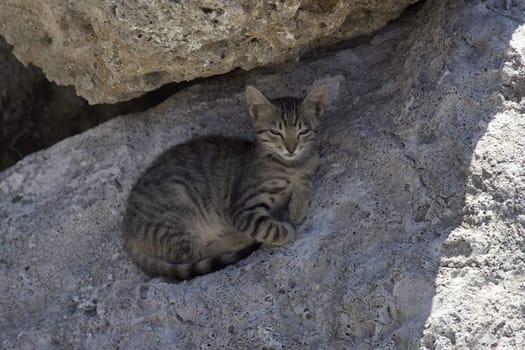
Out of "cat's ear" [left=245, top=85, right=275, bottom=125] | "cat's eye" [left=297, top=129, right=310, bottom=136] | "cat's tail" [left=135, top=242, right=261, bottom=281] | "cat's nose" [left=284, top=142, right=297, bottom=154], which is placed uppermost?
"cat's ear" [left=245, top=85, right=275, bottom=125]

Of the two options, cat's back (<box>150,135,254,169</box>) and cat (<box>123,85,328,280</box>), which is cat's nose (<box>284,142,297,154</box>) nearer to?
cat (<box>123,85,328,280</box>)

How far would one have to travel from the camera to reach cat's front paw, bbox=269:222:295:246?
12.3 ft

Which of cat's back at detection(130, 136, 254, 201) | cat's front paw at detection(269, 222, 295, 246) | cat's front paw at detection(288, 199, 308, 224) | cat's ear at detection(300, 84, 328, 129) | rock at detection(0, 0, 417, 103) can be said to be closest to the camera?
rock at detection(0, 0, 417, 103)

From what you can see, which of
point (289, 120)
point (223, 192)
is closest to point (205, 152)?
point (223, 192)

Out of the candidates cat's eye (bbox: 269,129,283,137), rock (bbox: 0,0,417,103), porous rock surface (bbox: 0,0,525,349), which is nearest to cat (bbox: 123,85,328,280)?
cat's eye (bbox: 269,129,283,137)

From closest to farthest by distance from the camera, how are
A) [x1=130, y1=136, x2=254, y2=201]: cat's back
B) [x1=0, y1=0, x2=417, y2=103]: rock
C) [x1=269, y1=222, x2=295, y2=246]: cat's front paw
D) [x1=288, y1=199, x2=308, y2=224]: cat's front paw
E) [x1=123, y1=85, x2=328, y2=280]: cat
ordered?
[x1=0, y1=0, x2=417, y2=103]: rock < [x1=269, y1=222, x2=295, y2=246]: cat's front paw < [x1=288, y1=199, x2=308, y2=224]: cat's front paw < [x1=123, y1=85, x2=328, y2=280]: cat < [x1=130, y1=136, x2=254, y2=201]: cat's back

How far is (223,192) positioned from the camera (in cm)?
433

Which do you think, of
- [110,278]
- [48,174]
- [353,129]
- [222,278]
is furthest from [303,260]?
[48,174]

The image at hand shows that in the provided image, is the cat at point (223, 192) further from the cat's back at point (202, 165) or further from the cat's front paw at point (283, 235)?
the cat's front paw at point (283, 235)

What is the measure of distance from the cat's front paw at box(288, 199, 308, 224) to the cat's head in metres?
0.32

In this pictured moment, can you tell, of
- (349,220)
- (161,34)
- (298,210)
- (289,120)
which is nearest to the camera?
(161,34)

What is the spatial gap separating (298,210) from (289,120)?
542 mm

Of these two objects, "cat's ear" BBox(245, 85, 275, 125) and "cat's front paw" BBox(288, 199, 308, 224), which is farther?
"cat's ear" BBox(245, 85, 275, 125)

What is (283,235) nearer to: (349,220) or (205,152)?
(349,220)
